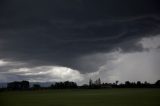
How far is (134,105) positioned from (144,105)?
5.90 ft

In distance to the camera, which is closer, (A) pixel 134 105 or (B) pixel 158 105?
(B) pixel 158 105

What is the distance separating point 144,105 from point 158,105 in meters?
2.76

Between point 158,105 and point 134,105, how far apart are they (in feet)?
14.7

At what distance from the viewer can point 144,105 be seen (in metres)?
44.1

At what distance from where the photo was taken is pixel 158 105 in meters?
42.1

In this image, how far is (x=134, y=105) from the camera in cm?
4494
